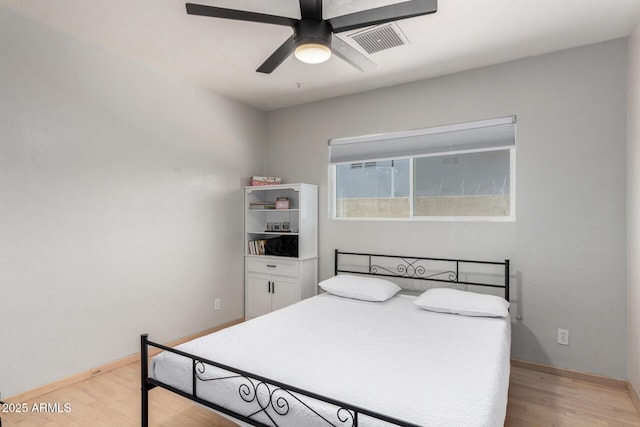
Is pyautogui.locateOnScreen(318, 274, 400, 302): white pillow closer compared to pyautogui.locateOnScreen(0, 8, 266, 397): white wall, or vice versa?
pyautogui.locateOnScreen(0, 8, 266, 397): white wall

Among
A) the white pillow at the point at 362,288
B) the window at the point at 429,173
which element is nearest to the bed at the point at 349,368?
the white pillow at the point at 362,288

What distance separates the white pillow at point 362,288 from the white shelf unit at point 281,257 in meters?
0.51

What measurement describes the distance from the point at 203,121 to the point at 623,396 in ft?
14.1

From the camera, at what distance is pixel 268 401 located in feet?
5.16

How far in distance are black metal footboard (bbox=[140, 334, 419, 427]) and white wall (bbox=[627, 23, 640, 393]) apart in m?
2.25

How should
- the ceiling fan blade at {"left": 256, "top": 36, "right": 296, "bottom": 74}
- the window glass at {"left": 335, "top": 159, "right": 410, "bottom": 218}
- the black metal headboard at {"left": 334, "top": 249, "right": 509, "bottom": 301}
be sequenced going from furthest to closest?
the window glass at {"left": 335, "top": 159, "right": 410, "bottom": 218}
the black metal headboard at {"left": 334, "top": 249, "right": 509, "bottom": 301}
the ceiling fan blade at {"left": 256, "top": 36, "right": 296, "bottom": 74}

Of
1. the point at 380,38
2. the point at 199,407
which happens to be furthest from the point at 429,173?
the point at 199,407

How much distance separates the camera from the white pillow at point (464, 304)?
260 centimetres

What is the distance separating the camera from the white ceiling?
2256 millimetres

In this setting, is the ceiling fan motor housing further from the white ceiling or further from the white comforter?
the white comforter

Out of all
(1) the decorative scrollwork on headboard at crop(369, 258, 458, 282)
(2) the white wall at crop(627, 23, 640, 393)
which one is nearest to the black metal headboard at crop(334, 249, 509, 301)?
(1) the decorative scrollwork on headboard at crop(369, 258, 458, 282)

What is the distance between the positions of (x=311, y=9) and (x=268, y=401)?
196 cm

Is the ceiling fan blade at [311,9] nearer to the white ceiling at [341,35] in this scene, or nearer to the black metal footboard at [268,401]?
the white ceiling at [341,35]

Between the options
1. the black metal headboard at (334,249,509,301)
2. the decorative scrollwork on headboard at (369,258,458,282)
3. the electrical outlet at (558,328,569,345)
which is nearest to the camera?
the electrical outlet at (558,328,569,345)
